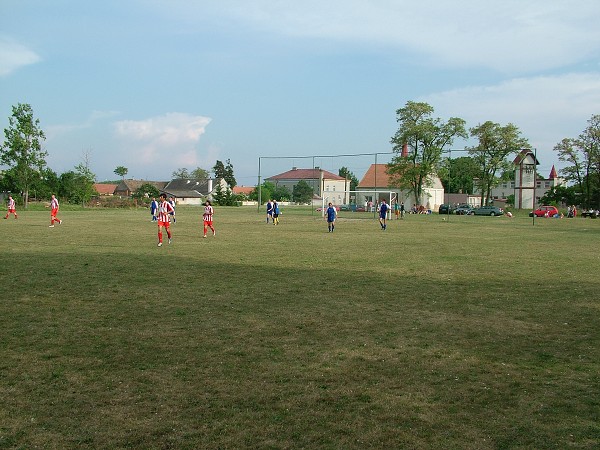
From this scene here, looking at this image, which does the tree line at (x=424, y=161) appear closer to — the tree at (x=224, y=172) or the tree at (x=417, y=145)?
the tree at (x=417, y=145)

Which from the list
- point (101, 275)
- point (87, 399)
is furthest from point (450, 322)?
point (101, 275)

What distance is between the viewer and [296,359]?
6199 mm

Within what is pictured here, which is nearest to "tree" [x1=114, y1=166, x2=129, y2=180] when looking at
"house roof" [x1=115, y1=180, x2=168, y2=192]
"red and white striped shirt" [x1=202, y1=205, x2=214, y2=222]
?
"house roof" [x1=115, y1=180, x2=168, y2=192]

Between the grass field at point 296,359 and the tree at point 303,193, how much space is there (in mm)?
101025

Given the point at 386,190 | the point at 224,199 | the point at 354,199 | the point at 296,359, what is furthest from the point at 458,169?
the point at 296,359

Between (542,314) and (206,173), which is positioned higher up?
(206,173)

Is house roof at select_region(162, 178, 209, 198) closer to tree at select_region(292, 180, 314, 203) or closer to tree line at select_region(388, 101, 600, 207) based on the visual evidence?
tree at select_region(292, 180, 314, 203)

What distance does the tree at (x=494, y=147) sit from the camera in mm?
74062

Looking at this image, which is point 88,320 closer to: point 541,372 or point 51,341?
point 51,341

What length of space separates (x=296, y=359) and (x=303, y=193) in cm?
11149

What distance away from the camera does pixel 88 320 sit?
791 cm

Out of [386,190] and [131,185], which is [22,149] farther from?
[131,185]

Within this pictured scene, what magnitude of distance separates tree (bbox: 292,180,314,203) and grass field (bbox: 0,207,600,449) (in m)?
101

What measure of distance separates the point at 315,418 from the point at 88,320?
15.2 feet
